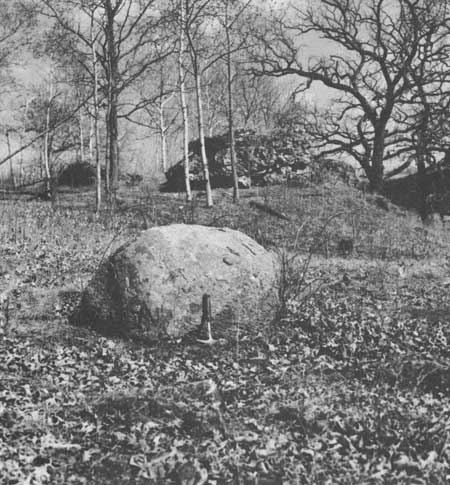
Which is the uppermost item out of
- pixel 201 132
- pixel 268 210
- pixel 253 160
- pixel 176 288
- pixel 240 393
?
pixel 201 132

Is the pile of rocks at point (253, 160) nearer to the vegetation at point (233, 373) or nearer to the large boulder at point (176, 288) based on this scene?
the vegetation at point (233, 373)

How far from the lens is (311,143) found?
800 inches

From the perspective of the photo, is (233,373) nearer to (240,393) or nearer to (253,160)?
Result: (240,393)

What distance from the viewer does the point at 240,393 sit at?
493 centimetres

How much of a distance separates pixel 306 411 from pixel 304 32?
16991 millimetres

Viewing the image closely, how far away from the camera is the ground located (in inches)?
151

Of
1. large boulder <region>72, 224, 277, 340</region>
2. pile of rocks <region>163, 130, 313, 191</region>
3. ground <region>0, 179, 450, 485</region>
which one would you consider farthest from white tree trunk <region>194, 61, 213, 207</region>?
large boulder <region>72, 224, 277, 340</region>

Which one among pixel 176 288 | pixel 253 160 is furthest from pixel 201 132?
pixel 176 288

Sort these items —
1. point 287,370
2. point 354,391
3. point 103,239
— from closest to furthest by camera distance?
point 354,391 < point 287,370 < point 103,239

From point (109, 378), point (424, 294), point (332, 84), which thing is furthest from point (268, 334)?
point (332, 84)

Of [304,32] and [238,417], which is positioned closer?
[238,417]

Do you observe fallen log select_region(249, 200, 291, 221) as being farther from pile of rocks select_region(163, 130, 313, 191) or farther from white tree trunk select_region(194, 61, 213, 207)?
pile of rocks select_region(163, 130, 313, 191)

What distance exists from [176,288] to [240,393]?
4.70 feet

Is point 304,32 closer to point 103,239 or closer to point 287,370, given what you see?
point 103,239
